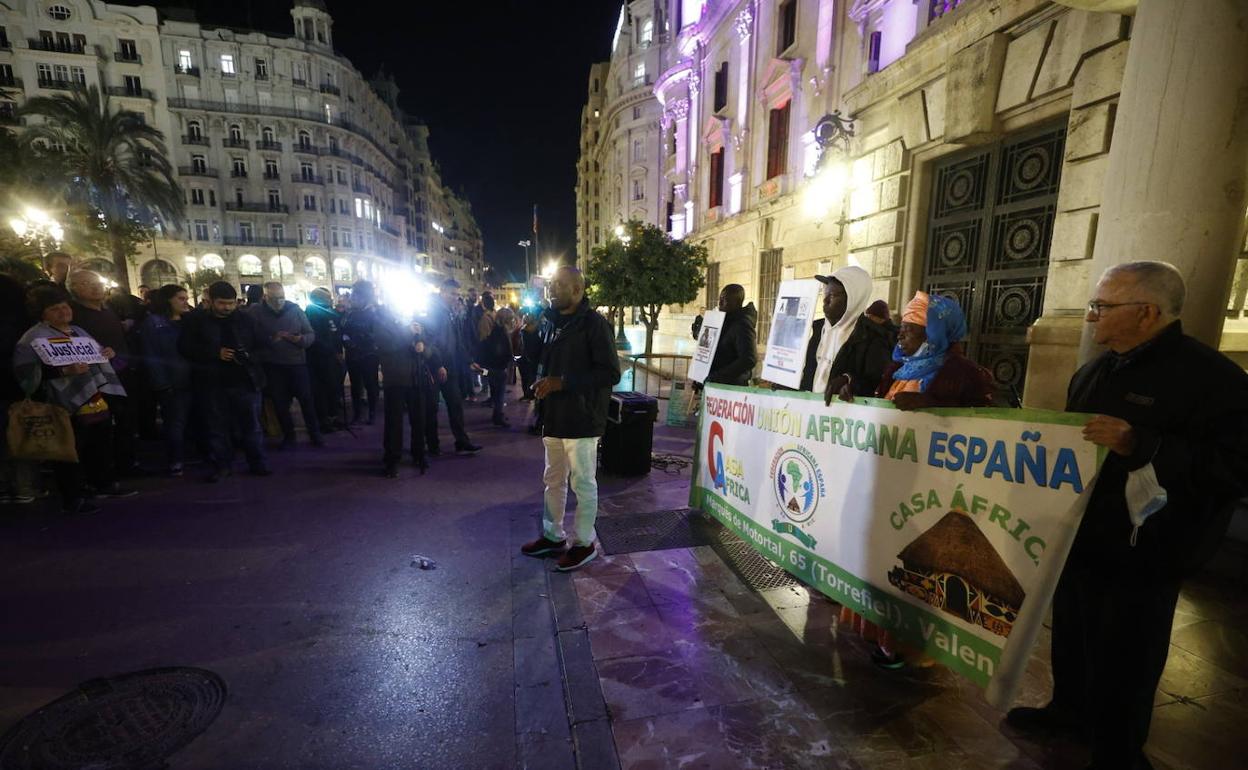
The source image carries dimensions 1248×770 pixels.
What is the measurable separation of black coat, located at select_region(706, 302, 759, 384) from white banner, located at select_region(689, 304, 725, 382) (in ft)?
0.50

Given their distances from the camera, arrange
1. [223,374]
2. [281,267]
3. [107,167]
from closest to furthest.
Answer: [223,374] → [107,167] → [281,267]

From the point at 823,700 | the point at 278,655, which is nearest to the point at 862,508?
the point at 823,700

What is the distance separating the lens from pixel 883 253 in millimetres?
7844

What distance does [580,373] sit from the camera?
3.92 meters

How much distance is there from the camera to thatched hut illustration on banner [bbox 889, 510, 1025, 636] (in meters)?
2.20

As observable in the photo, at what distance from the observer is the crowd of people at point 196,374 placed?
5004mm

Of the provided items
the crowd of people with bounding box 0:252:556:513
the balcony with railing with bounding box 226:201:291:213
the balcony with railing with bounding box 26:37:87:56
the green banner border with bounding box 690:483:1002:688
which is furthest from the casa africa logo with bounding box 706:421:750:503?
the balcony with railing with bounding box 26:37:87:56

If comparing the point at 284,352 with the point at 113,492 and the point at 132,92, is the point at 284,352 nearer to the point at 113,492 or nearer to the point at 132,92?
the point at 113,492

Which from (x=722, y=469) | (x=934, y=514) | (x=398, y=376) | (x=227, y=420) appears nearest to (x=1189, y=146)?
(x=934, y=514)

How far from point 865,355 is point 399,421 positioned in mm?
5100

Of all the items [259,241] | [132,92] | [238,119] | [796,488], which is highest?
[132,92]

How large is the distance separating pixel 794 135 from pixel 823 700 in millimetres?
12725

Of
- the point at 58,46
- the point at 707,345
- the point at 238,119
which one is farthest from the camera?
the point at 238,119

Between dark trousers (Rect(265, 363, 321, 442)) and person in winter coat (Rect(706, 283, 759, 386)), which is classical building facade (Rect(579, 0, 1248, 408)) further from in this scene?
dark trousers (Rect(265, 363, 321, 442))
